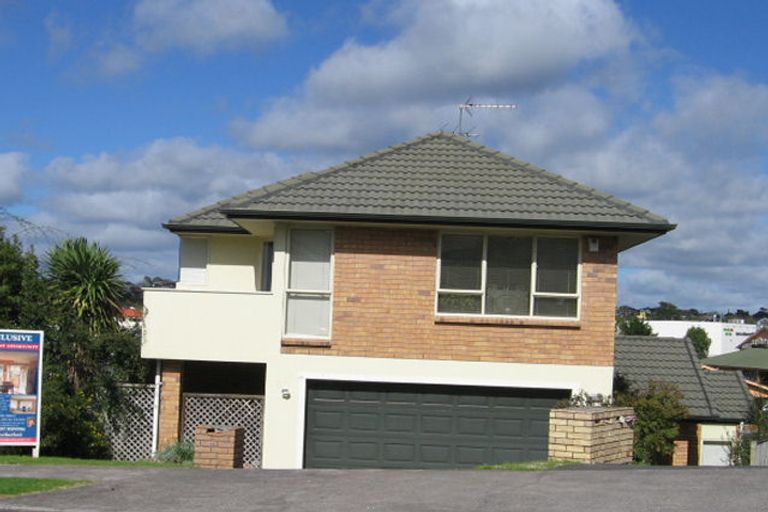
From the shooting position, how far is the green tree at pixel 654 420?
66.4 ft

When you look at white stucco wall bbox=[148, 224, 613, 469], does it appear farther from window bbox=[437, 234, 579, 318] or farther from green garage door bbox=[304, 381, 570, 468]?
window bbox=[437, 234, 579, 318]

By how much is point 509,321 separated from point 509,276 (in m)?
0.87

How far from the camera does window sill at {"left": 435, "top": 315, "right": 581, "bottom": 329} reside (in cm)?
2066

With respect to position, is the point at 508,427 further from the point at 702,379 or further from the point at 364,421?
the point at 702,379

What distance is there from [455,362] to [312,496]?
8195mm

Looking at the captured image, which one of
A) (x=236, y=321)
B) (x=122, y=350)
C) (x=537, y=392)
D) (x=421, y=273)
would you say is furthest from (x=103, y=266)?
(x=537, y=392)

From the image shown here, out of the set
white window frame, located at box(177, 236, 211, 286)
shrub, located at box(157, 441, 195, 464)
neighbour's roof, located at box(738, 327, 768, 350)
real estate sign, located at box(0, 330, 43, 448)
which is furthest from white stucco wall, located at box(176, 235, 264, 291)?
neighbour's roof, located at box(738, 327, 768, 350)

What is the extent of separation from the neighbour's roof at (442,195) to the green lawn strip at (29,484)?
25.0 feet

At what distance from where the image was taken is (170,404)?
21.6 metres

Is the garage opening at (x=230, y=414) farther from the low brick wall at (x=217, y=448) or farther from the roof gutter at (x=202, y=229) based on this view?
the roof gutter at (x=202, y=229)

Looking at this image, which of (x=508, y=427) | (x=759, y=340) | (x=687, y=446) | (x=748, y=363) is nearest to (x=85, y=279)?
(x=508, y=427)

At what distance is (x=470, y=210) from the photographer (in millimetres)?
20656

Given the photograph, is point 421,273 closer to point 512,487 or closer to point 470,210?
point 470,210

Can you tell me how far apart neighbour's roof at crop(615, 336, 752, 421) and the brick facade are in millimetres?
3230
